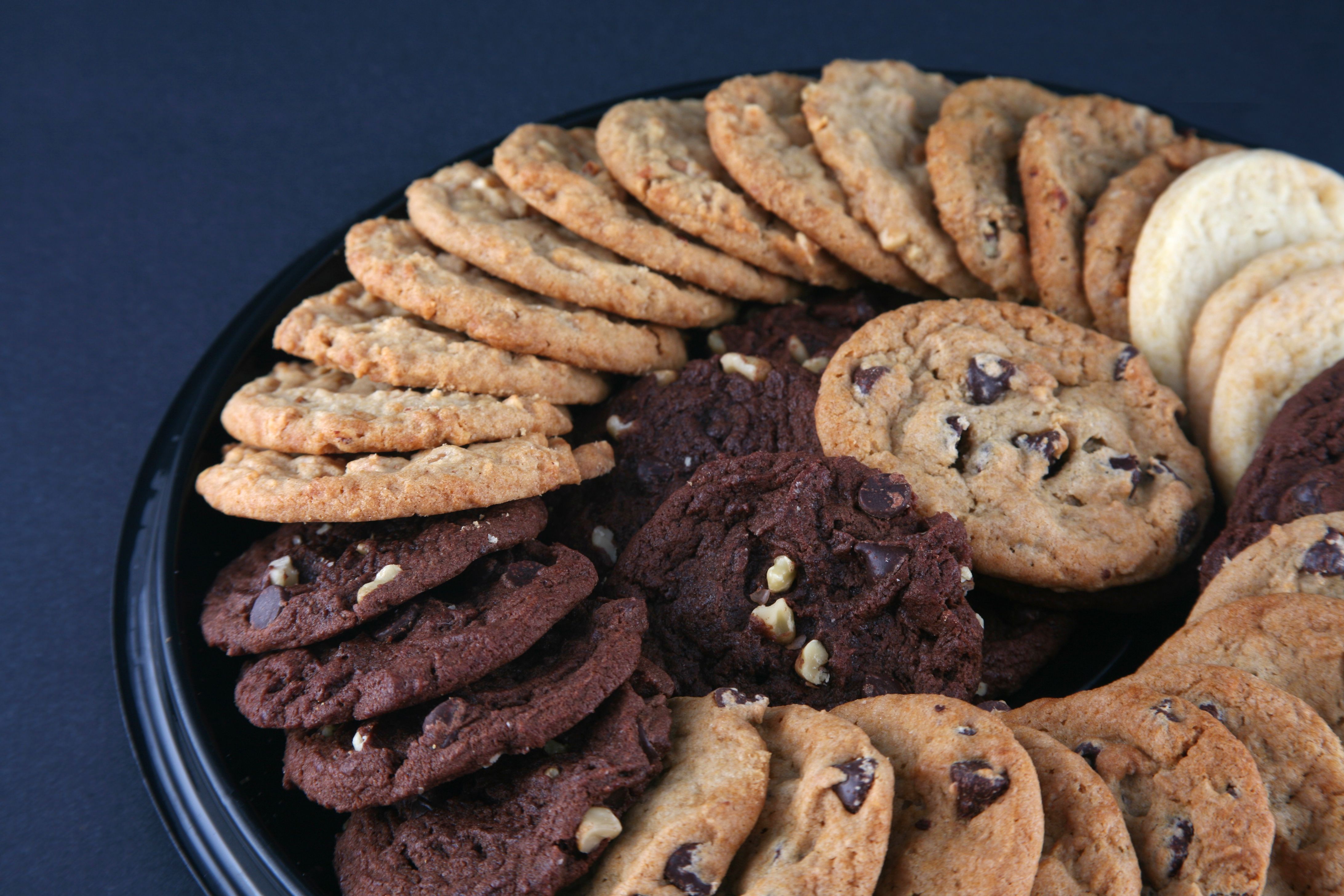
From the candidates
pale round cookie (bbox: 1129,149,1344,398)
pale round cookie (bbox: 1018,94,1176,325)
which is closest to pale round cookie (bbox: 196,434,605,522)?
pale round cookie (bbox: 1018,94,1176,325)

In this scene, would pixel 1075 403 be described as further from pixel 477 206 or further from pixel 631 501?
pixel 477 206

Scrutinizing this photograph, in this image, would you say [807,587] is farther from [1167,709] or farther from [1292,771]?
[1292,771]

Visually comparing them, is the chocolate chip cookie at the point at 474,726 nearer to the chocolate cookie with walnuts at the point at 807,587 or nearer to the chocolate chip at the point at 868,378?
the chocolate cookie with walnuts at the point at 807,587

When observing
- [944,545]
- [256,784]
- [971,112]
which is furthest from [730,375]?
[256,784]

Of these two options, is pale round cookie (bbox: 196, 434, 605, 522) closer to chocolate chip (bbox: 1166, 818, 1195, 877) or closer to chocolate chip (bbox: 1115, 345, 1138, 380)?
chocolate chip (bbox: 1166, 818, 1195, 877)

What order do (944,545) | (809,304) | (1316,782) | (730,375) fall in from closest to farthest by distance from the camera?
(1316,782) → (944,545) → (730,375) → (809,304)
